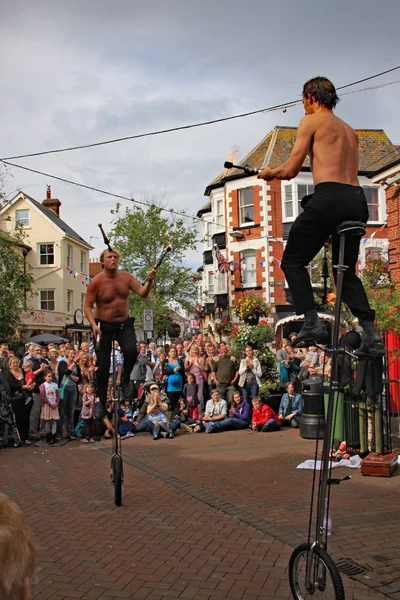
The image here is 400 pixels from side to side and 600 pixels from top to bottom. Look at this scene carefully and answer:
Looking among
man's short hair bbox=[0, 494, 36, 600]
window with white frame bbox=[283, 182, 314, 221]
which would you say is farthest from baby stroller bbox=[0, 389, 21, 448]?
window with white frame bbox=[283, 182, 314, 221]

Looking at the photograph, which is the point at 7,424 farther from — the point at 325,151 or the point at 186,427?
the point at 325,151

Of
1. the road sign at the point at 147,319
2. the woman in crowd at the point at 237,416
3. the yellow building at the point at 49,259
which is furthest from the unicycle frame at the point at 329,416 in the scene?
the yellow building at the point at 49,259

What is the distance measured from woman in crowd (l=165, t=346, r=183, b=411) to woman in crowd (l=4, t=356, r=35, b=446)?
3173 millimetres

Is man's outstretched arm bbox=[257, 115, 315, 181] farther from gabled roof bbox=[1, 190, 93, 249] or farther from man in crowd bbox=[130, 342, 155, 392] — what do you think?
gabled roof bbox=[1, 190, 93, 249]

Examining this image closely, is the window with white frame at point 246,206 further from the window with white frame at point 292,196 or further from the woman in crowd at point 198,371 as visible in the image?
the woman in crowd at point 198,371

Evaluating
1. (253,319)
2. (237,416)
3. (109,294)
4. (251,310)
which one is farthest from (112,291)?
(253,319)

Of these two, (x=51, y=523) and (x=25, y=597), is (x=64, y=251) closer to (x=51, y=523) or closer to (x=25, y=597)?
(x=51, y=523)

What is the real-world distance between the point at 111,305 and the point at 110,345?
491 millimetres

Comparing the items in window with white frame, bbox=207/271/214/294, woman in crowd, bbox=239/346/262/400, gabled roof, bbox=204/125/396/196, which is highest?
gabled roof, bbox=204/125/396/196

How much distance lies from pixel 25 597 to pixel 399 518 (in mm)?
5137

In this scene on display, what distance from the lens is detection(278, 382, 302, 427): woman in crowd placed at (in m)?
12.7

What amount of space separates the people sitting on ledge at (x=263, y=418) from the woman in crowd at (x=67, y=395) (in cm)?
368

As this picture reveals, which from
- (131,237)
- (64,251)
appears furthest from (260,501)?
(64,251)

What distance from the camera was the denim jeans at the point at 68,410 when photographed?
39.0 feet
